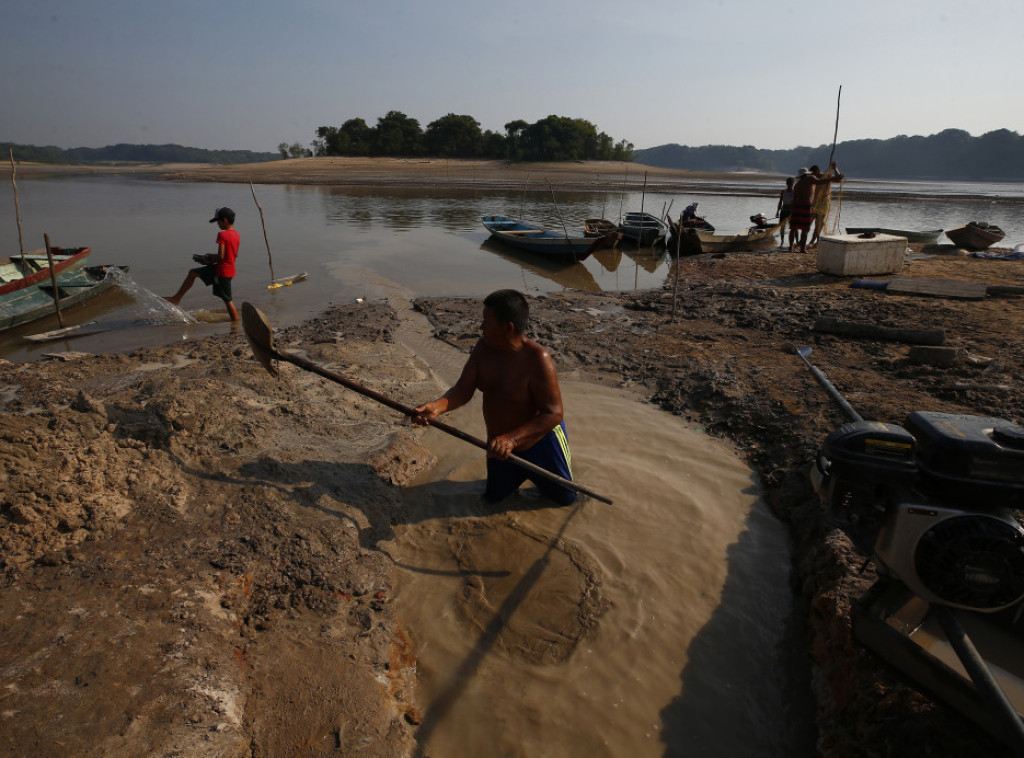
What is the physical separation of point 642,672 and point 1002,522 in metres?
1.62

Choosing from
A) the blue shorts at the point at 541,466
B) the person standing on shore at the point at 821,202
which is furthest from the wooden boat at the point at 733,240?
the blue shorts at the point at 541,466

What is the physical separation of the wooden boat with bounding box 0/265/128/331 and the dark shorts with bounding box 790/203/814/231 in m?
14.4

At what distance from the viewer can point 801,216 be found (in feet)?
43.2

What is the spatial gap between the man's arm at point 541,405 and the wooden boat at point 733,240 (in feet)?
41.0

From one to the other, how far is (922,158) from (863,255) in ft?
520

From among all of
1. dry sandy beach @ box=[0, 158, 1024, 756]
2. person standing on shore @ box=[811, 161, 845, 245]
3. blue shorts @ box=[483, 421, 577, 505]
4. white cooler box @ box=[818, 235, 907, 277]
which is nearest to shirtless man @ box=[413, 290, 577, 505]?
blue shorts @ box=[483, 421, 577, 505]

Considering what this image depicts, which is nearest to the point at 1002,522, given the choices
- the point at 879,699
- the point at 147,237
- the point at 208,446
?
the point at 879,699

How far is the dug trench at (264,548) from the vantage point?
1867 mm

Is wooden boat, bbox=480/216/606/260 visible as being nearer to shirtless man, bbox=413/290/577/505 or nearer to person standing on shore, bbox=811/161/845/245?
person standing on shore, bbox=811/161/845/245

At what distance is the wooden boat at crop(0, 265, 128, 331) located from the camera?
7793 mm

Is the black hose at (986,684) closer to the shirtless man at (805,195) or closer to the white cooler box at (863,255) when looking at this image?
the white cooler box at (863,255)

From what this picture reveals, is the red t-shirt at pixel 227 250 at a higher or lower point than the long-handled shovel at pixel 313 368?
higher

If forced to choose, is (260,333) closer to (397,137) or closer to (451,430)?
(451,430)

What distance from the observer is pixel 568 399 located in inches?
213
